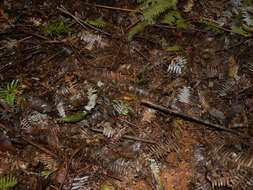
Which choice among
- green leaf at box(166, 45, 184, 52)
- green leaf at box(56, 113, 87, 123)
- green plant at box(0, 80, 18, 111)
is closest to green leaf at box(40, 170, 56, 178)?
green leaf at box(56, 113, 87, 123)

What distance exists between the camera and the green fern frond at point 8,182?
1870mm

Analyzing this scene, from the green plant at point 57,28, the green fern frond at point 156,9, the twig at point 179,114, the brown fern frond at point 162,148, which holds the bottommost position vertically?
the brown fern frond at point 162,148

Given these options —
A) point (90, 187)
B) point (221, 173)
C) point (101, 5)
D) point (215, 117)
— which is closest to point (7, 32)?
point (101, 5)

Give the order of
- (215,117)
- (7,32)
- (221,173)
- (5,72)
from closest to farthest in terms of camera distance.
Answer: (221,173) < (215,117) < (5,72) < (7,32)

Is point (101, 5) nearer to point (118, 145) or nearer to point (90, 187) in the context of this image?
point (118, 145)

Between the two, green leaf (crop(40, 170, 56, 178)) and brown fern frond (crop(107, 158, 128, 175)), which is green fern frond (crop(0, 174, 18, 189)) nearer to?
green leaf (crop(40, 170, 56, 178))

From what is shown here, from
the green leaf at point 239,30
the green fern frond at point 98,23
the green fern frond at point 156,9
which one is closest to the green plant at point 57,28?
the green fern frond at point 98,23

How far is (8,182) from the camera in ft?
6.24

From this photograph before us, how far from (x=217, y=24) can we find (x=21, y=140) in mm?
3266

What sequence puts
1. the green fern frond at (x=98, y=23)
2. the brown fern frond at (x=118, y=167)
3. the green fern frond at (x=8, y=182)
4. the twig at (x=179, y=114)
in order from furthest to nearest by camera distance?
1. the green fern frond at (x=98, y=23)
2. the twig at (x=179, y=114)
3. the brown fern frond at (x=118, y=167)
4. the green fern frond at (x=8, y=182)

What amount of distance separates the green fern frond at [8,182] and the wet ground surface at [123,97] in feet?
0.23

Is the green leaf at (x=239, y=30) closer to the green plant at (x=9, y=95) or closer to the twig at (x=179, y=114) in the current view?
the twig at (x=179, y=114)

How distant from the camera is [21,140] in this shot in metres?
2.17

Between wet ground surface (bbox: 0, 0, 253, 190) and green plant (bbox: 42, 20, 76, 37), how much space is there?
1 centimetres
